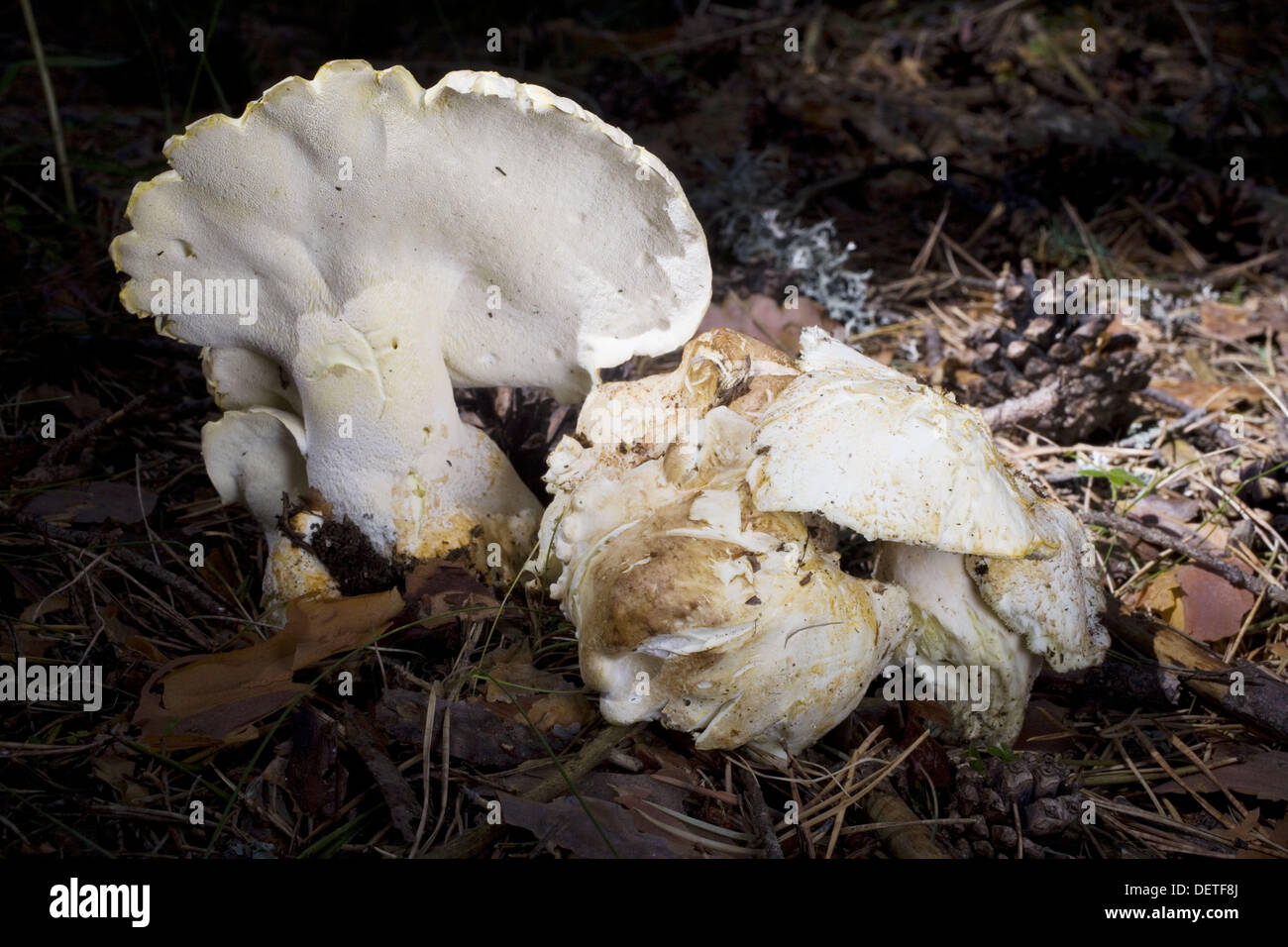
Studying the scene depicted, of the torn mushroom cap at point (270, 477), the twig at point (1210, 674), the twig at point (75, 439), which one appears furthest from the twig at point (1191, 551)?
the twig at point (75, 439)

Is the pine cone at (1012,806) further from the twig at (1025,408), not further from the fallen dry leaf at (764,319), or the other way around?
the fallen dry leaf at (764,319)

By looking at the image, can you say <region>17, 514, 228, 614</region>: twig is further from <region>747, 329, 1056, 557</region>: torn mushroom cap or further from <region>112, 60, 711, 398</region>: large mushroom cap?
<region>747, 329, 1056, 557</region>: torn mushroom cap

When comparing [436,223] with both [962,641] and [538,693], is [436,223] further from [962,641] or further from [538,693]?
[962,641]

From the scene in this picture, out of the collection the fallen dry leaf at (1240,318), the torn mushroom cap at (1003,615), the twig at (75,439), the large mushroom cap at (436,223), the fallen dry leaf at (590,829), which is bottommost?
the fallen dry leaf at (590,829)

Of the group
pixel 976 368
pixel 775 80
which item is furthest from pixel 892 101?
pixel 976 368

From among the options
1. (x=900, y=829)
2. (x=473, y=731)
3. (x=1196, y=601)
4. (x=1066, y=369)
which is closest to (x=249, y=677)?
(x=473, y=731)

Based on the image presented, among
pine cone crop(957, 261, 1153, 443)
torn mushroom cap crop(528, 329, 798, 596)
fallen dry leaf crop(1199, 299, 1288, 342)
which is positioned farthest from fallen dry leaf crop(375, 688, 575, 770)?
fallen dry leaf crop(1199, 299, 1288, 342)
